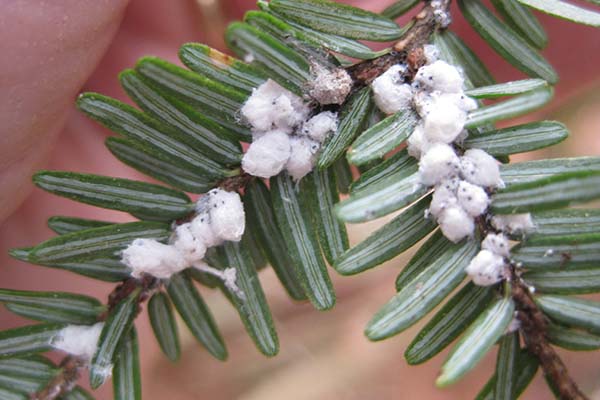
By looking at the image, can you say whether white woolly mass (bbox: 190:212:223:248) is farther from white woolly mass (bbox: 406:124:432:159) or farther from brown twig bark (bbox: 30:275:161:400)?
white woolly mass (bbox: 406:124:432:159)

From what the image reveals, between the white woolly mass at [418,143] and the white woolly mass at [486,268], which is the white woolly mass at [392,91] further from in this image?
the white woolly mass at [486,268]

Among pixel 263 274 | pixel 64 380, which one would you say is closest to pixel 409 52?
pixel 64 380

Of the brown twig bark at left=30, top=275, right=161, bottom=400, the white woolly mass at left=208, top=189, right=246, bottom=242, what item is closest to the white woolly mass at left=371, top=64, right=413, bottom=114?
the white woolly mass at left=208, top=189, right=246, bottom=242

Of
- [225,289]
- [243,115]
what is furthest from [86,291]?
[243,115]

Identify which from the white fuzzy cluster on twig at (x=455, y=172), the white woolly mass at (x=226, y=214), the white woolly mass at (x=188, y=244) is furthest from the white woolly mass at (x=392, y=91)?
the white woolly mass at (x=188, y=244)

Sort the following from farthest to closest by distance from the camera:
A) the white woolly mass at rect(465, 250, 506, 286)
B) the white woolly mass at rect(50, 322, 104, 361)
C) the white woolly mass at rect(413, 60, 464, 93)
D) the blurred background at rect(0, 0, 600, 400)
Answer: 1. the blurred background at rect(0, 0, 600, 400)
2. the white woolly mass at rect(50, 322, 104, 361)
3. the white woolly mass at rect(413, 60, 464, 93)
4. the white woolly mass at rect(465, 250, 506, 286)

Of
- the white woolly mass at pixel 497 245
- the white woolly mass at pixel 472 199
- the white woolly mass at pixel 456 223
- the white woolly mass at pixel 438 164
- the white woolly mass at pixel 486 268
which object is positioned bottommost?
the white woolly mass at pixel 486 268
